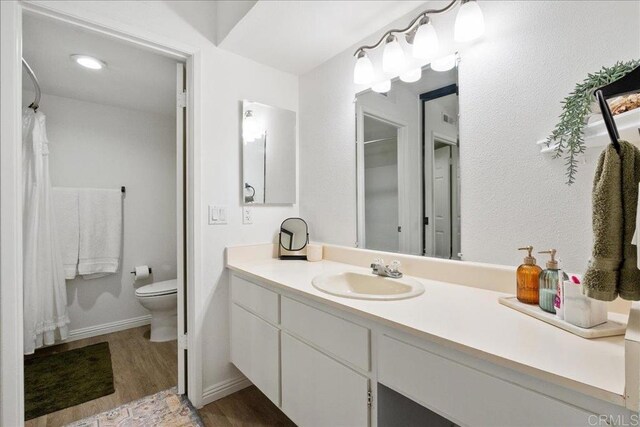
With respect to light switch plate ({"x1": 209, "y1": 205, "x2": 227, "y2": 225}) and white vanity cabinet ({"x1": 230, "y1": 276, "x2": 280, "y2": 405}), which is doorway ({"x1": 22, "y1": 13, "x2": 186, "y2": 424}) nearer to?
light switch plate ({"x1": 209, "y1": 205, "x2": 227, "y2": 225})

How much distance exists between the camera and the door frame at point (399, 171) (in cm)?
154

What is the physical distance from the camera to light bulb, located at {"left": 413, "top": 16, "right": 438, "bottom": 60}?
1321 millimetres

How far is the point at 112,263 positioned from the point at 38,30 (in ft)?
6.25

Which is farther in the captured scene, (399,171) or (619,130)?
(399,171)

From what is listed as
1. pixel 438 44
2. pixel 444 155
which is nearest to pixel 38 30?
pixel 438 44

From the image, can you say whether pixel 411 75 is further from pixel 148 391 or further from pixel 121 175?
pixel 121 175

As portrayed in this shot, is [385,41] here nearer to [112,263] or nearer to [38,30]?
[38,30]

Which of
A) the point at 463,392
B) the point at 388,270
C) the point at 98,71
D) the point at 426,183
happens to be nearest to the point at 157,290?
the point at 98,71

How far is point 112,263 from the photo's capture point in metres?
2.75

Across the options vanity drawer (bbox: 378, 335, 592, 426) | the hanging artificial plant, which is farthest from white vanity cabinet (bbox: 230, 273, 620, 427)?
the hanging artificial plant

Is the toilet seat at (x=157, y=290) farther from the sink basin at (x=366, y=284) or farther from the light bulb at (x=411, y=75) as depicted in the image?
the light bulb at (x=411, y=75)

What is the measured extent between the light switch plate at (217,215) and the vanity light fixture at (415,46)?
1.12 metres

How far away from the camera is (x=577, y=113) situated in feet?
2.92

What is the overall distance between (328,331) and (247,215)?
3.49 feet
